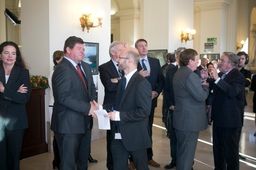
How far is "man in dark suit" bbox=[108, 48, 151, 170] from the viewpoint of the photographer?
106 inches

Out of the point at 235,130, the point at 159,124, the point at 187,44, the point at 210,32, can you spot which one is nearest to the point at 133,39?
the point at 210,32

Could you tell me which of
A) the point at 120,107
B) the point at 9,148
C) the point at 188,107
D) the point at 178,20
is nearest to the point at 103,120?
the point at 120,107

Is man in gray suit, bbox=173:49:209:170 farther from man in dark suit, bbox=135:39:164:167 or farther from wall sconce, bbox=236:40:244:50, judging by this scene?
wall sconce, bbox=236:40:244:50

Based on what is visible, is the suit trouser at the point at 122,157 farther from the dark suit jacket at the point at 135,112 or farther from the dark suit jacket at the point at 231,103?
the dark suit jacket at the point at 231,103

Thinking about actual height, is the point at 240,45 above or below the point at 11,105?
above

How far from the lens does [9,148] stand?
3209 mm

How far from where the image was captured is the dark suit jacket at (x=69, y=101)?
2.77 metres

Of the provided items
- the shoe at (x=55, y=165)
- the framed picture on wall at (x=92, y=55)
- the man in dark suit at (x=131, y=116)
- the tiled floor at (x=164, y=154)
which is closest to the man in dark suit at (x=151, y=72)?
the tiled floor at (x=164, y=154)

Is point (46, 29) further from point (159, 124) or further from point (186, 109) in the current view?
point (159, 124)

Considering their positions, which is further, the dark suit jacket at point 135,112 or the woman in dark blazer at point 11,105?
the woman in dark blazer at point 11,105

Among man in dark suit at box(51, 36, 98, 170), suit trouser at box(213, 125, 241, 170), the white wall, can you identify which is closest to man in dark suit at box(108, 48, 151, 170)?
man in dark suit at box(51, 36, 98, 170)

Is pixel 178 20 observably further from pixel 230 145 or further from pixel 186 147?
pixel 186 147

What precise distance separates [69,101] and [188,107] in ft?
4.32

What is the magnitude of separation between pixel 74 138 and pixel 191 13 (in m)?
7.49
